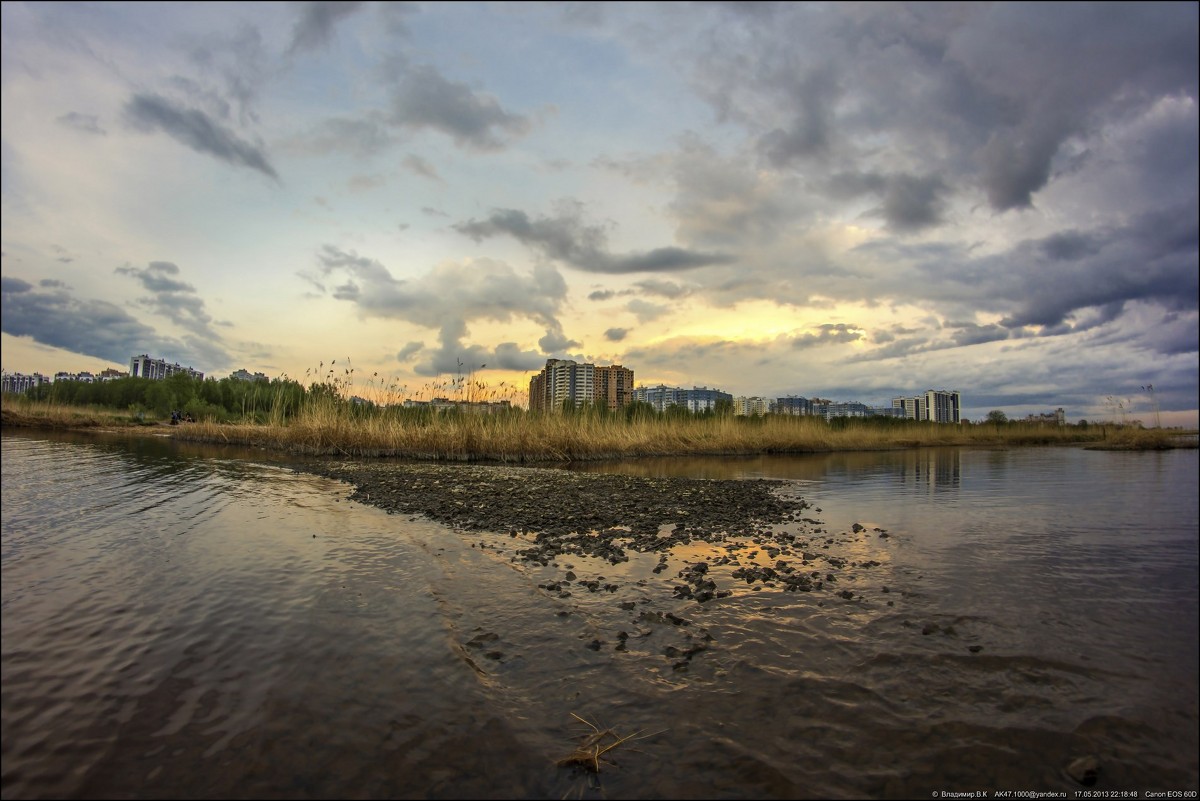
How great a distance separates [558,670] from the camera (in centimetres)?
482

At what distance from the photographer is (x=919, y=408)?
111 m

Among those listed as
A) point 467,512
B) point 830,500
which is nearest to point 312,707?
point 467,512

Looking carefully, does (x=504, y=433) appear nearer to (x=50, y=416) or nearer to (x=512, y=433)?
(x=512, y=433)

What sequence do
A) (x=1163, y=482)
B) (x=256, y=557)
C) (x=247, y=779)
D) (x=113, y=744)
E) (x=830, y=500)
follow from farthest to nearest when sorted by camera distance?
1. (x=1163, y=482)
2. (x=830, y=500)
3. (x=256, y=557)
4. (x=113, y=744)
5. (x=247, y=779)

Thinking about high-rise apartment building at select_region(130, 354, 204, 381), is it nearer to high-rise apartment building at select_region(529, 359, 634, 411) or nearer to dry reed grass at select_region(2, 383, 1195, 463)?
dry reed grass at select_region(2, 383, 1195, 463)

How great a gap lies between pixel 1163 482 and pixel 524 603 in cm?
2484

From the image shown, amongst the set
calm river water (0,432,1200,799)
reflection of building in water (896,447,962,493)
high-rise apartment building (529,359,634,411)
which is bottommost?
reflection of building in water (896,447,962,493)

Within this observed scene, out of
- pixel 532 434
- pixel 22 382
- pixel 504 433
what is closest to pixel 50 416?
pixel 22 382

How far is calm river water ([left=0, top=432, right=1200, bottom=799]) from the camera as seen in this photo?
3.41m

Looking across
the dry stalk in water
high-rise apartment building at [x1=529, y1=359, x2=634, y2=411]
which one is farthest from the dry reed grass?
the dry stalk in water

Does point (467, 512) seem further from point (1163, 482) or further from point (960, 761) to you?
point (1163, 482)

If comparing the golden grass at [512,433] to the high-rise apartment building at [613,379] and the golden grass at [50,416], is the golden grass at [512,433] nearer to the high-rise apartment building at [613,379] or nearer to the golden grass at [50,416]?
the golden grass at [50,416]

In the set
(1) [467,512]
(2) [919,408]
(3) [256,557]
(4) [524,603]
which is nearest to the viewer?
(4) [524,603]

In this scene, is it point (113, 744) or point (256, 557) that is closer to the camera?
point (113, 744)
